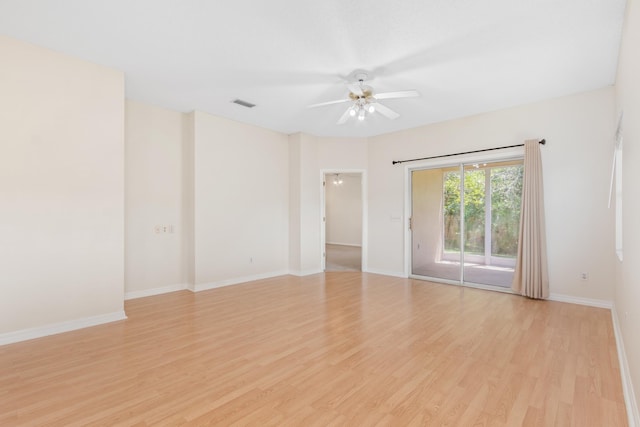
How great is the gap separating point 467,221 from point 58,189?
18.7 ft

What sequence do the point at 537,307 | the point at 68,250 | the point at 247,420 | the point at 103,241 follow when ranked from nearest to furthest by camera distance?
the point at 247,420
the point at 68,250
the point at 103,241
the point at 537,307

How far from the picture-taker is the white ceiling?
8.14ft

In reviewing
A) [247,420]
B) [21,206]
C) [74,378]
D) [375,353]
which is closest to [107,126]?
[21,206]

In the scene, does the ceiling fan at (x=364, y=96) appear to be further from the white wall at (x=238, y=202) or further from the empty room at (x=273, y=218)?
the white wall at (x=238, y=202)

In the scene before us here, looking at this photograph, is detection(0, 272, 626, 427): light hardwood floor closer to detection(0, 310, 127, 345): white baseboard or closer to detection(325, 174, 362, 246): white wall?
detection(0, 310, 127, 345): white baseboard

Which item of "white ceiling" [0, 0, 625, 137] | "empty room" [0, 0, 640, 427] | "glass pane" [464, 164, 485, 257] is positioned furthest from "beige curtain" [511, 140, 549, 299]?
"white ceiling" [0, 0, 625, 137]

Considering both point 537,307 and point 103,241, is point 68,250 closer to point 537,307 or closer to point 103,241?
point 103,241

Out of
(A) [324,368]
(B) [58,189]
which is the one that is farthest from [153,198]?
(A) [324,368]

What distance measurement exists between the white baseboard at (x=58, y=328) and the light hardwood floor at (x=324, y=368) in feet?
0.36

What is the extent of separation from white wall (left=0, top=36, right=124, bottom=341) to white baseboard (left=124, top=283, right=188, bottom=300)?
36.4 inches

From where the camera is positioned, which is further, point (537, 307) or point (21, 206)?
point (537, 307)

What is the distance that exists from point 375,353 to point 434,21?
2926 mm

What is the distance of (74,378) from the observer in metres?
2.35

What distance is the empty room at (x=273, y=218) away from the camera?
7.20ft
